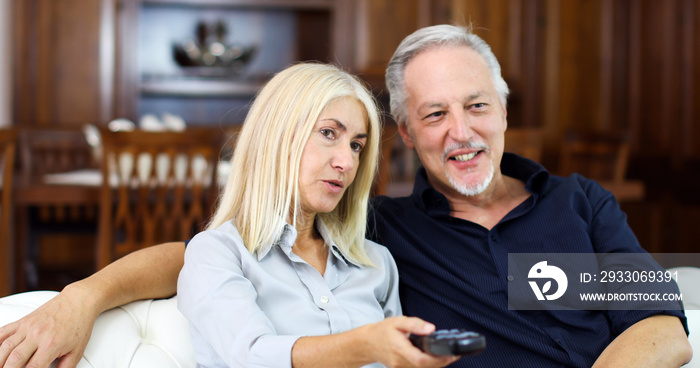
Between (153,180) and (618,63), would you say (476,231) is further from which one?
(618,63)

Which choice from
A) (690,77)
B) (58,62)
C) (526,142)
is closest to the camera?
(526,142)

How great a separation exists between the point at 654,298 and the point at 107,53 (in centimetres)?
370

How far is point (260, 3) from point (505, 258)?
349 cm

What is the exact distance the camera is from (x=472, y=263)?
133 centimetres

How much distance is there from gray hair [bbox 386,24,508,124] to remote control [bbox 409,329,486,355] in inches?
30.8

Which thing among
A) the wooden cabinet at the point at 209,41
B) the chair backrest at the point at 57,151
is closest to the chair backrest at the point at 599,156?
the wooden cabinet at the point at 209,41

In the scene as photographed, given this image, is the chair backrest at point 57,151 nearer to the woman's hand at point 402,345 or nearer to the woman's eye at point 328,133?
the woman's eye at point 328,133

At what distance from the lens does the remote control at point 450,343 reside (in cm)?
76

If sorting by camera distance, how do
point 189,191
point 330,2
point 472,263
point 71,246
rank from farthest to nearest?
point 330,2, point 71,246, point 189,191, point 472,263

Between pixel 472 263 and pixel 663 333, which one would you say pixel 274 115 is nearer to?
pixel 472 263

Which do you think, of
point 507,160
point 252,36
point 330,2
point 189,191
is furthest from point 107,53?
point 507,160

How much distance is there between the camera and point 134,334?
1123 mm

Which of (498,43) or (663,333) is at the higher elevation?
(498,43)

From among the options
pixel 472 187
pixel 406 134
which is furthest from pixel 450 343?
pixel 406 134
